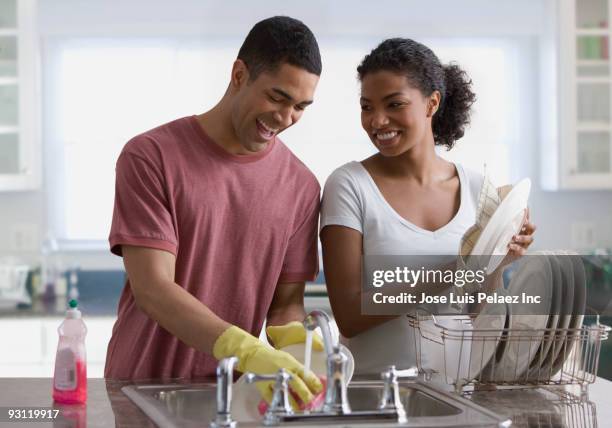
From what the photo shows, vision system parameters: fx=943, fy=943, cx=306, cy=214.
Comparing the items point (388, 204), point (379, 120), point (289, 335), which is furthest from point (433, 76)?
point (289, 335)

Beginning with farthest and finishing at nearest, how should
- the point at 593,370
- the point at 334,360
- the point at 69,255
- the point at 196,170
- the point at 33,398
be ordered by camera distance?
the point at 69,255
the point at 196,170
the point at 593,370
the point at 33,398
the point at 334,360

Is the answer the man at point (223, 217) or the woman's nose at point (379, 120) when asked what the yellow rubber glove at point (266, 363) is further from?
the woman's nose at point (379, 120)

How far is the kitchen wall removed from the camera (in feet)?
14.1

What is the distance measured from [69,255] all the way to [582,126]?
2.42m

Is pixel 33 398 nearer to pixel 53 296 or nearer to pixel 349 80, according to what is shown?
pixel 53 296

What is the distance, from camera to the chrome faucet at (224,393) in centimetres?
126

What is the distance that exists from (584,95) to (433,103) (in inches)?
99.1

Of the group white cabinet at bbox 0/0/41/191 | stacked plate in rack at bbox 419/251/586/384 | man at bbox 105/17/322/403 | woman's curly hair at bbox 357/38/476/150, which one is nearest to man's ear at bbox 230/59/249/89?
man at bbox 105/17/322/403

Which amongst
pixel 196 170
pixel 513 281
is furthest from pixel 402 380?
pixel 196 170

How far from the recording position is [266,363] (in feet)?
4.60

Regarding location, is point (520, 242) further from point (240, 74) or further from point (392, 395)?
point (240, 74)

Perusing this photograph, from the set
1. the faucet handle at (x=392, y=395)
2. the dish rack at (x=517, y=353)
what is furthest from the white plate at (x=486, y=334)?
the faucet handle at (x=392, y=395)

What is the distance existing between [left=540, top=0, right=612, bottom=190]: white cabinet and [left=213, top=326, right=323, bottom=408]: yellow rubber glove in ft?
10.00

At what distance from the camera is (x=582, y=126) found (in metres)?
4.21
